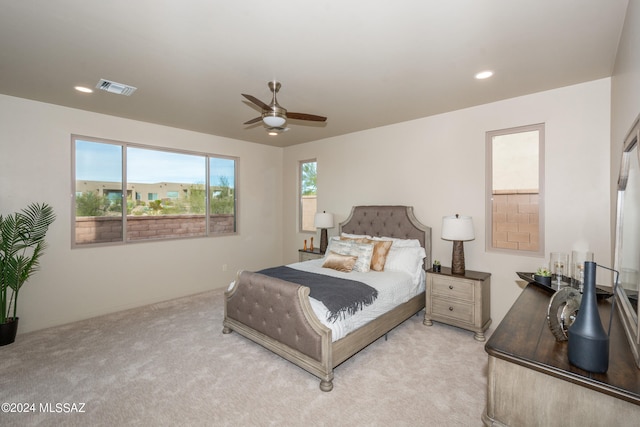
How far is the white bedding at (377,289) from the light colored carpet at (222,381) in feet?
1.31

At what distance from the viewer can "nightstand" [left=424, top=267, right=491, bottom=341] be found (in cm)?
324

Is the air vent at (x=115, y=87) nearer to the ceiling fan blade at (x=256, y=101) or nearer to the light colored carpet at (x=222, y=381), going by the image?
the ceiling fan blade at (x=256, y=101)

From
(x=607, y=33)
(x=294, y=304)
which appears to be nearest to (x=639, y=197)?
(x=607, y=33)

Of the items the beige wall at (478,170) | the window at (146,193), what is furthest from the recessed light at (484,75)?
the window at (146,193)

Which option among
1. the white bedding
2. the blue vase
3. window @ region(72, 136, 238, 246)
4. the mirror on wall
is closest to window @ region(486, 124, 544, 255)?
the white bedding

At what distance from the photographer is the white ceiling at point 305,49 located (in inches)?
73.7

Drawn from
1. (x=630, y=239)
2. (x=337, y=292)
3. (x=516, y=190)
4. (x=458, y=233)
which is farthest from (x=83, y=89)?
(x=516, y=190)

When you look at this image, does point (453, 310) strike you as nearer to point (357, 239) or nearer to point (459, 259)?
point (459, 259)

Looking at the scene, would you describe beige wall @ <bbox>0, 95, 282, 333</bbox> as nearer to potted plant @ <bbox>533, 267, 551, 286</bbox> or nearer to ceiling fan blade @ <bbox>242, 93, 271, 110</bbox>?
ceiling fan blade @ <bbox>242, 93, 271, 110</bbox>

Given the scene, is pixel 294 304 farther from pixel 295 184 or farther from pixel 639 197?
pixel 295 184

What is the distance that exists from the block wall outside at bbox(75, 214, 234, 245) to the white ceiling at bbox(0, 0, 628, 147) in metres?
1.57

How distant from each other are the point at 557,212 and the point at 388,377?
2.47 meters

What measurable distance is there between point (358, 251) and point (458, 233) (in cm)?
120

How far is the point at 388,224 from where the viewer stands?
432 centimetres
